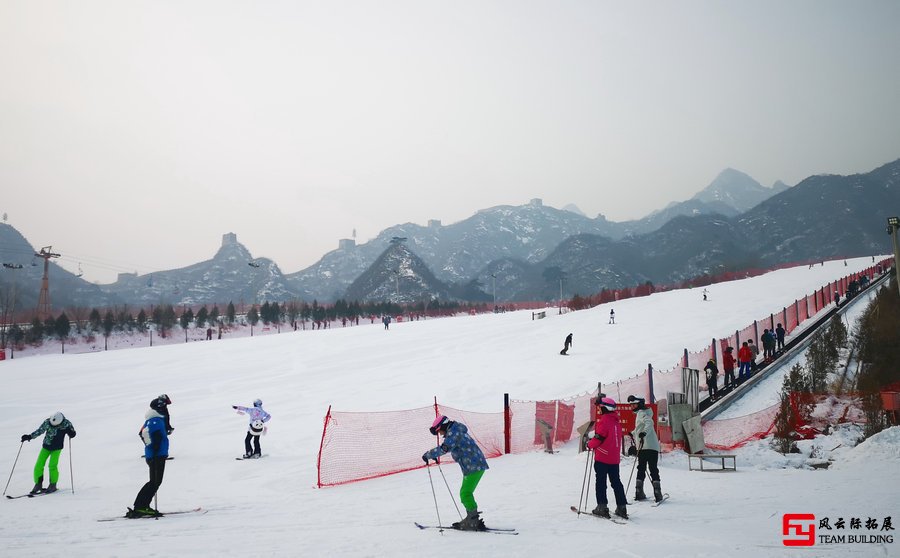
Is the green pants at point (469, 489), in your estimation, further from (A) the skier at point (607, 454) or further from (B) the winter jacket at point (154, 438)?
(B) the winter jacket at point (154, 438)

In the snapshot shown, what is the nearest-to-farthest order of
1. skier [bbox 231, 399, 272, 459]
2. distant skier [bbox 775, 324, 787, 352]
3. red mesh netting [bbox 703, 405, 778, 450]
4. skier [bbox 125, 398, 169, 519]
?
skier [bbox 125, 398, 169, 519] < red mesh netting [bbox 703, 405, 778, 450] < skier [bbox 231, 399, 272, 459] < distant skier [bbox 775, 324, 787, 352]

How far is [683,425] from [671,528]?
6.13 meters

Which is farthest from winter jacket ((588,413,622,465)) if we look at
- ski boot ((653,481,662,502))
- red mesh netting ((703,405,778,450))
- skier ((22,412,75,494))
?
skier ((22,412,75,494))

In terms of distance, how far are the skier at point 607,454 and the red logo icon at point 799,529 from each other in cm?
193

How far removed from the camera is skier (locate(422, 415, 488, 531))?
277 inches

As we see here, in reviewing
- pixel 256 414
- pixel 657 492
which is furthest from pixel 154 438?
pixel 657 492

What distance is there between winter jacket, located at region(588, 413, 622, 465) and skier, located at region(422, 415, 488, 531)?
63.5 inches

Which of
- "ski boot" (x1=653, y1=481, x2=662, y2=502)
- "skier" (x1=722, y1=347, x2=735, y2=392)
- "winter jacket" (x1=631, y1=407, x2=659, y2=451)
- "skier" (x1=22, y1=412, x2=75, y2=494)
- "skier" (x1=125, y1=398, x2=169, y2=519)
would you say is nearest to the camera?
"ski boot" (x1=653, y1=481, x2=662, y2=502)

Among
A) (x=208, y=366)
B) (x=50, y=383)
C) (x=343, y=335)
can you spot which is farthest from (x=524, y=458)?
(x=343, y=335)

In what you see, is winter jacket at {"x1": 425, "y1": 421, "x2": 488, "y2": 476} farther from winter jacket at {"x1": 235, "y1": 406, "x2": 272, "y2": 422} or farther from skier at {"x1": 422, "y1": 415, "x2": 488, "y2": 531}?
winter jacket at {"x1": 235, "y1": 406, "x2": 272, "y2": 422}

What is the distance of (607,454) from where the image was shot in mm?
7285

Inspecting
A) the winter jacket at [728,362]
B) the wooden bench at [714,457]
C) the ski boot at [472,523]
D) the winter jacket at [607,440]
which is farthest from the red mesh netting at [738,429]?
the ski boot at [472,523]

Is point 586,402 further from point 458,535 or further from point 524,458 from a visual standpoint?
point 458,535

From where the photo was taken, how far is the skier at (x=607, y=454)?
7.25 m
